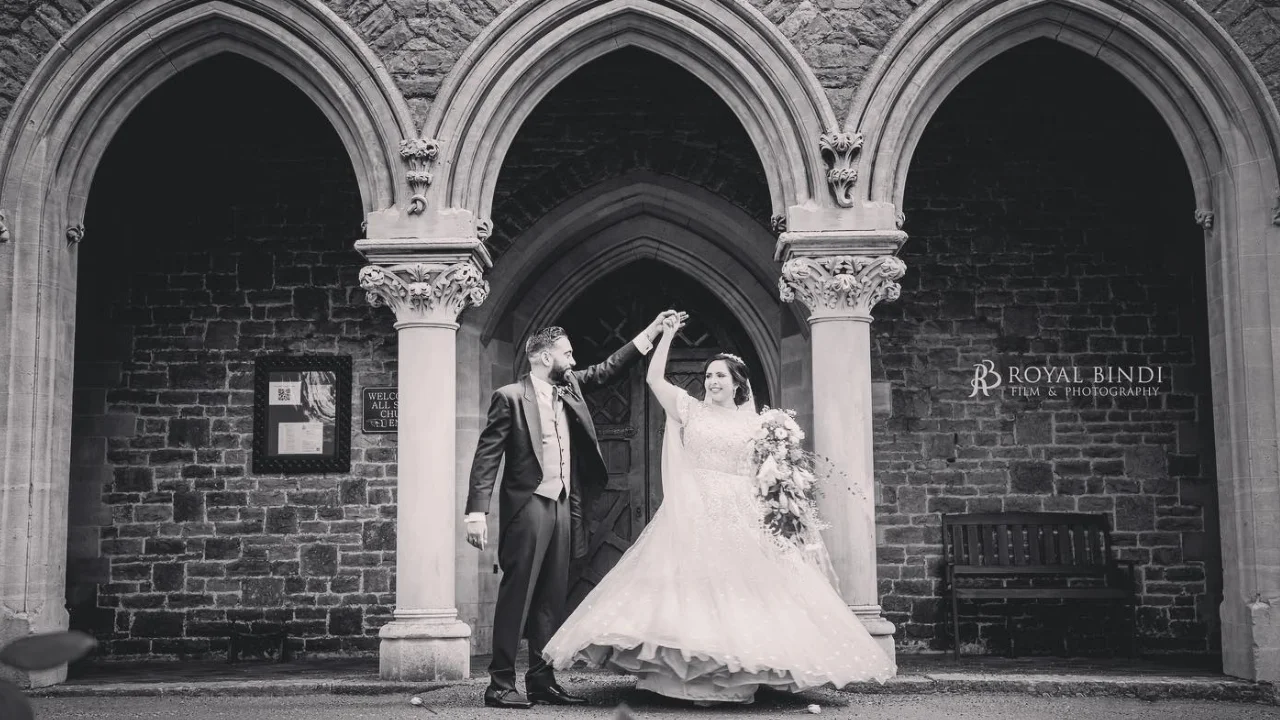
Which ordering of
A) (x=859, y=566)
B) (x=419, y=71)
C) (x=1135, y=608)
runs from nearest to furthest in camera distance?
(x=859, y=566), (x=419, y=71), (x=1135, y=608)

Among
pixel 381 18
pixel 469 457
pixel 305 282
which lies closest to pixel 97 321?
pixel 305 282

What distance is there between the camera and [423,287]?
24.1 ft

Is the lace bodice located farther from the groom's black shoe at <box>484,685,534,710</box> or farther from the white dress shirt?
the groom's black shoe at <box>484,685,534,710</box>

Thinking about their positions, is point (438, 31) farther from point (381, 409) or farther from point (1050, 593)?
point (1050, 593)

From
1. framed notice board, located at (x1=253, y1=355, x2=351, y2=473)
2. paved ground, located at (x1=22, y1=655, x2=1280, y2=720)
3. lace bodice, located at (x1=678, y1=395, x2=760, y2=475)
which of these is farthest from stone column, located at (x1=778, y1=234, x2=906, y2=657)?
framed notice board, located at (x1=253, y1=355, x2=351, y2=473)

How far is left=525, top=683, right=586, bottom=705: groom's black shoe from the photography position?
5867 mm

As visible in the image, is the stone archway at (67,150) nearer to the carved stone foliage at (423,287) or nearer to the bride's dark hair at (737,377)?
the carved stone foliage at (423,287)

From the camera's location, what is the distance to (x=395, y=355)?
9.40 metres

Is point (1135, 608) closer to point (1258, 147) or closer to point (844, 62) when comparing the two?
point (1258, 147)

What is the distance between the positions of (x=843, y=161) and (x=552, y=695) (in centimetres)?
359

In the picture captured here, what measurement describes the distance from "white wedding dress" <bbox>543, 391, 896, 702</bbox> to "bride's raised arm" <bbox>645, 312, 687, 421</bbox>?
0.21 metres

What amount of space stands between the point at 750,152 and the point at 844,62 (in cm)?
207

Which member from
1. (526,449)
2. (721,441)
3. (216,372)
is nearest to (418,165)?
(526,449)

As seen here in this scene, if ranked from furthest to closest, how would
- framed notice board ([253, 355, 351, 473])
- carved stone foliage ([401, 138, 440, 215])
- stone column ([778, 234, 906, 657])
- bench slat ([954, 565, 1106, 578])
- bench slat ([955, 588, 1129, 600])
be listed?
framed notice board ([253, 355, 351, 473]) < bench slat ([954, 565, 1106, 578]) < bench slat ([955, 588, 1129, 600]) < carved stone foliage ([401, 138, 440, 215]) < stone column ([778, 234, 906, 657])
